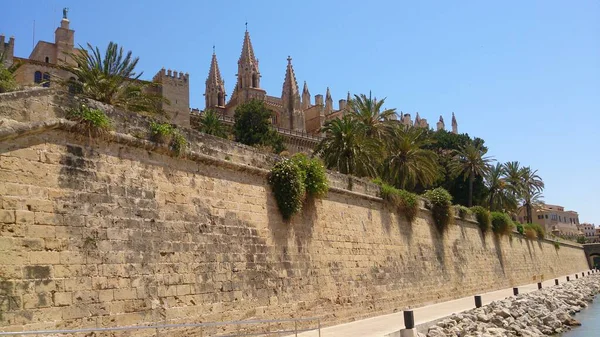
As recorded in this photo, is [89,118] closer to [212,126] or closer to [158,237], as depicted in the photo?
[158,237]

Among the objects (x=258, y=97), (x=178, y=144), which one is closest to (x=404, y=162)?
(x=178, y=144)

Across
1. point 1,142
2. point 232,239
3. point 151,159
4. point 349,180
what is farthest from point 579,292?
point 1,142

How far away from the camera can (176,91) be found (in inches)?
2061

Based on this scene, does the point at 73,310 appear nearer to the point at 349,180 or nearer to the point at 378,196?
the point at 349,180

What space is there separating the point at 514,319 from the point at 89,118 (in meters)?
14.2

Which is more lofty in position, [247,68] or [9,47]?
[247,68]

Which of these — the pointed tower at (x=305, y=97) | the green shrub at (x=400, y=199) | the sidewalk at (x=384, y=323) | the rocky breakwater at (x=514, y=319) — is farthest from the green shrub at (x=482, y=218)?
the pointed tower at (x=305, y=97)

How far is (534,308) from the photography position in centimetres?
1956

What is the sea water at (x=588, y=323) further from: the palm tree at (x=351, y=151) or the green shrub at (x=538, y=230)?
the green shrub at (x=538, y=230)

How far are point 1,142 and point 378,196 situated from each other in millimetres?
12583

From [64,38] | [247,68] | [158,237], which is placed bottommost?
[158,237]

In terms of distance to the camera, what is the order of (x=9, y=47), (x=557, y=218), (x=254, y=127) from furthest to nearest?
1. (x=557, y=218)
2. (x=254, y=127)
3. (x=9, y=47)

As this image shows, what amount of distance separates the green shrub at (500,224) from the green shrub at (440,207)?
8.35 meters

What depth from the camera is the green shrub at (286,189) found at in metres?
12.9
